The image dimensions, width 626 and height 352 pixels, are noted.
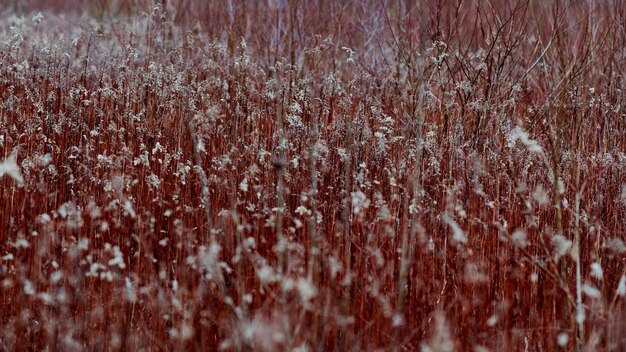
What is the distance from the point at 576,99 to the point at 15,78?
3.00 m

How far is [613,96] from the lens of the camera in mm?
4039

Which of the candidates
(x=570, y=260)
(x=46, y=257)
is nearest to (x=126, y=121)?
(x=46, y=257)

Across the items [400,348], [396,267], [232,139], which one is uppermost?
[232,139]

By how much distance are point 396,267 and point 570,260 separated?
63cm

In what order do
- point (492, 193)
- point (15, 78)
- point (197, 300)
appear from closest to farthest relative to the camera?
point (197, 300)
point (492, 193)
point (15, 78)

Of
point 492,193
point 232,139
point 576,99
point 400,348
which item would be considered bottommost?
point 400,348

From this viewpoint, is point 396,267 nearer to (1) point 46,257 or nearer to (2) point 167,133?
(1) point 46,257

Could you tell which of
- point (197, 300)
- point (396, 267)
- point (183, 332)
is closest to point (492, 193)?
point (396, 267)

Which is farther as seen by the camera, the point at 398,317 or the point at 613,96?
the point at 613,96

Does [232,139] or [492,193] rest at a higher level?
[232,139]

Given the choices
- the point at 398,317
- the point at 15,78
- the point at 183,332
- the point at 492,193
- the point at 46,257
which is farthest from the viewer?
the point at 15,78

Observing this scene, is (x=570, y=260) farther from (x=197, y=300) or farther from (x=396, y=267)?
(x=197, y=300)

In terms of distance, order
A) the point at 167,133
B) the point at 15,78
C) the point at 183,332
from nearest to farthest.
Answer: the point at 183,332 → the point at 167,133 → the point at 15,78

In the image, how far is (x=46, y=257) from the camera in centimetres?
223
